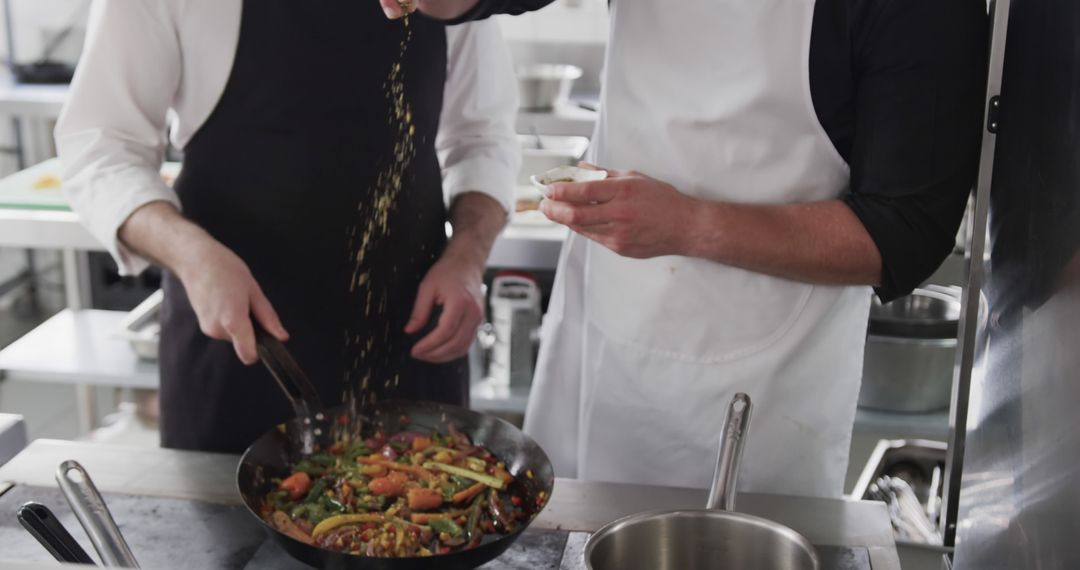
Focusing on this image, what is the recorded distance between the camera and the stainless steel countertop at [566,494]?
57.1 inches

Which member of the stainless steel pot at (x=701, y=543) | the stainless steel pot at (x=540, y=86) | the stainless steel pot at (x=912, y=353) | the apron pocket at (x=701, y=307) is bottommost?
the stainless steel pot at (x=912, y=353)

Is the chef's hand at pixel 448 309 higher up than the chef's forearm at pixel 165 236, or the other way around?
the chef's forearm at pixel 165 236

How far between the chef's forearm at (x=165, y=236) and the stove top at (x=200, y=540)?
14.6 inches

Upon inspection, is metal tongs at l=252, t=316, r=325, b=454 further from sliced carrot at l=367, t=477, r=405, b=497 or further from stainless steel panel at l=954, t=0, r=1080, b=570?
stainless steel panel at l=954, t=0, r=1080, b=570

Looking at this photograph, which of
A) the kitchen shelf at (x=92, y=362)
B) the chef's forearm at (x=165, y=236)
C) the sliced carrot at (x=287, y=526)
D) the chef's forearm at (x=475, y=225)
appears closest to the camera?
the sliced carrot at (x=287, y=526)

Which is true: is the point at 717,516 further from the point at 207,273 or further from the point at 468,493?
the point at 207,273

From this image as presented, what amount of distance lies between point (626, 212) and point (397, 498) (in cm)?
47

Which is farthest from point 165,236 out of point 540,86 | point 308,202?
point 540,86

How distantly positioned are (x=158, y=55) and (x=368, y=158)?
14.3 inches

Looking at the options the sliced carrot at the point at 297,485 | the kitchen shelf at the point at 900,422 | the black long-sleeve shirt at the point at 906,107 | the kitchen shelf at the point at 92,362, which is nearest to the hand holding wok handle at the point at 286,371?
the sliced carrot at the point at 297,485

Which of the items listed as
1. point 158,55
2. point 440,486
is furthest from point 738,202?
point 158,55

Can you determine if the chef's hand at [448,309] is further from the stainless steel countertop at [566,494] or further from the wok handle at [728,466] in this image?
the wok handle at [728,466]

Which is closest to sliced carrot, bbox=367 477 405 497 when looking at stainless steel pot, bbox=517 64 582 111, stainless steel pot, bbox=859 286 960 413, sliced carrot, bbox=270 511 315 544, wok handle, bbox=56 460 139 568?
sliced carrot, bbox=270 511 315 544

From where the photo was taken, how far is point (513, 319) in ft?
9.68
